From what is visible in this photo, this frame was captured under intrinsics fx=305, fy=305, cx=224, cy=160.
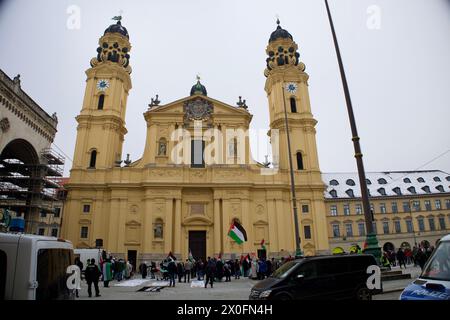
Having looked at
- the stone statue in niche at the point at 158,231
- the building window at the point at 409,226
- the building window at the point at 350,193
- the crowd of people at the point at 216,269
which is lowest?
the crowd of people at the point at 216,269

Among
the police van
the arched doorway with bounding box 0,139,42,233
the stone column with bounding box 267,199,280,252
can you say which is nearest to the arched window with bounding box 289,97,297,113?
the stone column with bounding box 267,199,280,252

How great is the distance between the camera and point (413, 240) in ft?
160

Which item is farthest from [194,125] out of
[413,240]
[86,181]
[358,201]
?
[413,240]

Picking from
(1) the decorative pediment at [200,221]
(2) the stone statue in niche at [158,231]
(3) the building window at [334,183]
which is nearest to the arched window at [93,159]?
(2) the stone statue in niche at [158,231]

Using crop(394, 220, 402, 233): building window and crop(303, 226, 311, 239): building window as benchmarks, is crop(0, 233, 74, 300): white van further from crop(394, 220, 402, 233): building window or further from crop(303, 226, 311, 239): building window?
crop(394, 220, 402, 233): building window

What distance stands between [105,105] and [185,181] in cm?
1394

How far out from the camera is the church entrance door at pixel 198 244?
1267 inches

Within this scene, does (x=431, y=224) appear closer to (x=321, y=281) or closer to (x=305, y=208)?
(x=305, y=208)

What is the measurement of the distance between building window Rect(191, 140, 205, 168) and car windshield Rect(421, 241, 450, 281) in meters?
30.0

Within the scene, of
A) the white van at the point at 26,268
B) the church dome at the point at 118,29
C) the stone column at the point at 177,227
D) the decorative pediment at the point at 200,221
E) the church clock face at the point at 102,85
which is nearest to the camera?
the white van at the point at 26,268

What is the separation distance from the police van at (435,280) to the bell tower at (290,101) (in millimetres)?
30509

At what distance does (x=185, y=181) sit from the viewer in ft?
109

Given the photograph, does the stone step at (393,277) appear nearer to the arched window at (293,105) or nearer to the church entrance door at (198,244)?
the church entrance door at (198,244)
